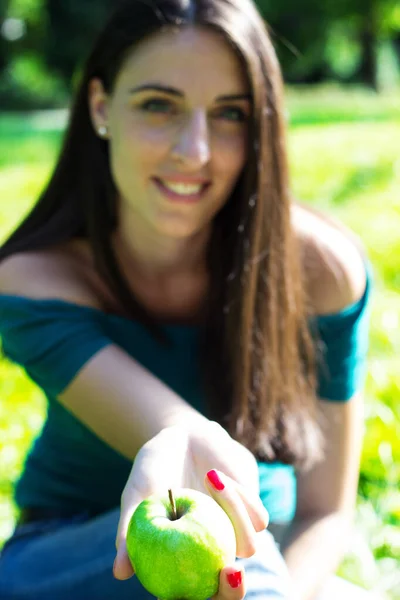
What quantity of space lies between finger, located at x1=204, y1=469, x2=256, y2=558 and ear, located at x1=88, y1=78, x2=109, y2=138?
1251 mm

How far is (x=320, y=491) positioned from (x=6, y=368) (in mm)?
2355

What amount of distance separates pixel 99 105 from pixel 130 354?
2.39 feet

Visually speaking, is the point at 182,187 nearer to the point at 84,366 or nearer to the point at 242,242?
the point at 242,242

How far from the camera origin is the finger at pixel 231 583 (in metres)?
1.51

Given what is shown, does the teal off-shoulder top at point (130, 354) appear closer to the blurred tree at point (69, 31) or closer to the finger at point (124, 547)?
the finger at point (124, 547)

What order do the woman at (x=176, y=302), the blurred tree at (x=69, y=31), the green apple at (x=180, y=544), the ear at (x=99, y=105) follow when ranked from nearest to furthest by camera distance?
1. the green apple at (x=180, y=544)
2. the woman at (x=176, y=302)
3. the ear at (x=99, y=105)
4. the blurred tree at (x=69, y=31)

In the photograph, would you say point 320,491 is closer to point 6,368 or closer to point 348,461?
point 348,461

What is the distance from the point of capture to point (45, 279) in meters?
2.33

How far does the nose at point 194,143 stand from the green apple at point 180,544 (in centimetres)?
99

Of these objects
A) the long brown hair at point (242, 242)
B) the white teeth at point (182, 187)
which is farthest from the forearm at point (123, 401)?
the white teeth at point (182, 187)

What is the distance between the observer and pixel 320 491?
8.43 ft

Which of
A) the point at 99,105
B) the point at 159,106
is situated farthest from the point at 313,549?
the point at 99,105

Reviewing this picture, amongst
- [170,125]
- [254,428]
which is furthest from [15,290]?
[254,428]

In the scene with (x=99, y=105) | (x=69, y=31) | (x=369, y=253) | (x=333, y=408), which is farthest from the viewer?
(x=69, y=31)
